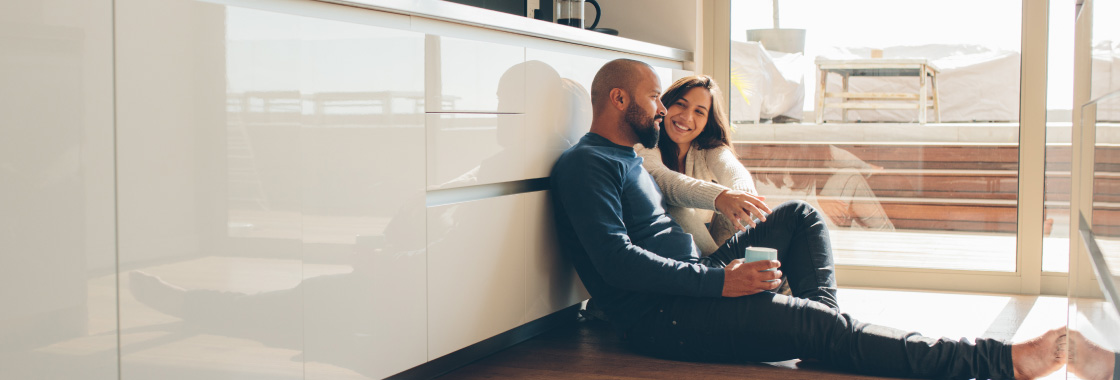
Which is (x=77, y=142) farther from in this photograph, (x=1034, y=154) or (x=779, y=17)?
(x=1034, y=154)

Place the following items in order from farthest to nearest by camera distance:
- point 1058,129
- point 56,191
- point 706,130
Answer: point 1058,129 → point 706,130 → point 56,191

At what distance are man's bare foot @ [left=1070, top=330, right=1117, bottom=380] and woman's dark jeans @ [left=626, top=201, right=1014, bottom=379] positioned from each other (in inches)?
30.3

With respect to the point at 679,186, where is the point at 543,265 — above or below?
below

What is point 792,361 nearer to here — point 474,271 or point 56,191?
point 474,271

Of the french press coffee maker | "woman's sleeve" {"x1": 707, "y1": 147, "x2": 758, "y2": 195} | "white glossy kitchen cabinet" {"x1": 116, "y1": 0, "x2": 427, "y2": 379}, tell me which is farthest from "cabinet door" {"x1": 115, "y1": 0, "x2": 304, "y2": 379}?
the french press coffee maker

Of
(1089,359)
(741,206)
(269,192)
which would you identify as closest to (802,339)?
(741,206)

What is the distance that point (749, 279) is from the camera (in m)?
2.27

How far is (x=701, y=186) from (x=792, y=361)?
564mm

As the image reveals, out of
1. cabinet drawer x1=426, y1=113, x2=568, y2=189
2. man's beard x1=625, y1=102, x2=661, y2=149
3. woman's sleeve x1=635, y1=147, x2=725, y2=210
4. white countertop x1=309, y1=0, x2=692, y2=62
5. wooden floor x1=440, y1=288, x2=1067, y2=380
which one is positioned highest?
white countertop x1=309, y1=0, x2=692, y2=62

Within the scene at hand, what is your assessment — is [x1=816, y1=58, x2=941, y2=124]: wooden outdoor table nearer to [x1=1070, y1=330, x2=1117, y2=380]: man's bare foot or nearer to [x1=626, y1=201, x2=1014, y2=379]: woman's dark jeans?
[x1=626, y1=201, x2=1014, y2=379]: woman's dark jeans

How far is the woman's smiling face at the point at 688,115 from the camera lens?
9.84 ft

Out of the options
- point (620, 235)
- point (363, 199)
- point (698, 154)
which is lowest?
point (620, 235)

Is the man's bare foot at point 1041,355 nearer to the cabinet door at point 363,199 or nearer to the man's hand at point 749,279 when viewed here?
the man's hand at point 749,279

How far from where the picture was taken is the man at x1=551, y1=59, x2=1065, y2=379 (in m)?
2.21
